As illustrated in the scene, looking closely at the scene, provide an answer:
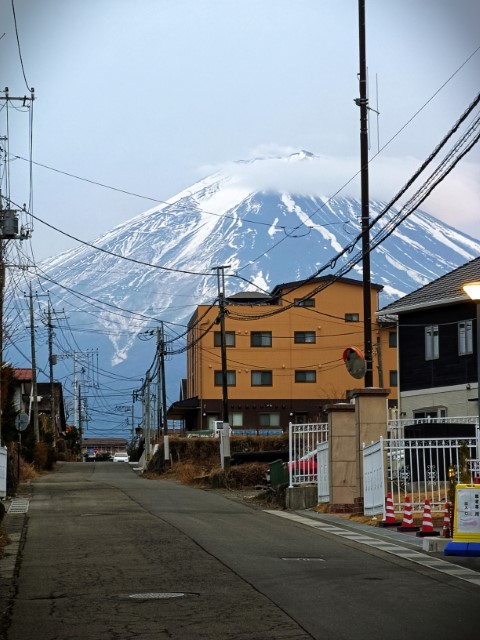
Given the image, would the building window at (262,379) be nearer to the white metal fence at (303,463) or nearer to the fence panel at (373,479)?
the white metal fence at (303,463)

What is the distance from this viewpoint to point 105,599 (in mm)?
10797

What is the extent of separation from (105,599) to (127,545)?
4999mm

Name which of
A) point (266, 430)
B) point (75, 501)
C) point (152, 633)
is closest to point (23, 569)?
point (152, 633)

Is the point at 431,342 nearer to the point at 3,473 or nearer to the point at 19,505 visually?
the point at 3,473

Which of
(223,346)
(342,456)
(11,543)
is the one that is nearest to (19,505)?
(342,456)

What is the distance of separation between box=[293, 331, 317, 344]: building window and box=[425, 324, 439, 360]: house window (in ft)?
120

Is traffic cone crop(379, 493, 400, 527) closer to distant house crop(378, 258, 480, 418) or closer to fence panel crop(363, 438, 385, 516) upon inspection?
fence panel crop(363, 438, 385, 516)

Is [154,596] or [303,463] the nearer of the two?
[154,596]

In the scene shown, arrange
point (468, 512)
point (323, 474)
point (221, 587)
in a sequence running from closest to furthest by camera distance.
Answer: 1. point (221, 587)
2. point (468, 512)
3. point (323, 474)

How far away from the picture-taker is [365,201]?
2731 centimetres

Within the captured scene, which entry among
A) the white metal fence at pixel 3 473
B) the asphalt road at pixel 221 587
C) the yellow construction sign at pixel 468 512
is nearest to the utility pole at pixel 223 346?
the white metal fence at pixel 3 473

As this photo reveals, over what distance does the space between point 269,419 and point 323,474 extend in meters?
51.1

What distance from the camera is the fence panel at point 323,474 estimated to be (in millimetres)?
23984

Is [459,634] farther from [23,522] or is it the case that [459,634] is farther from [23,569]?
[23,522]
